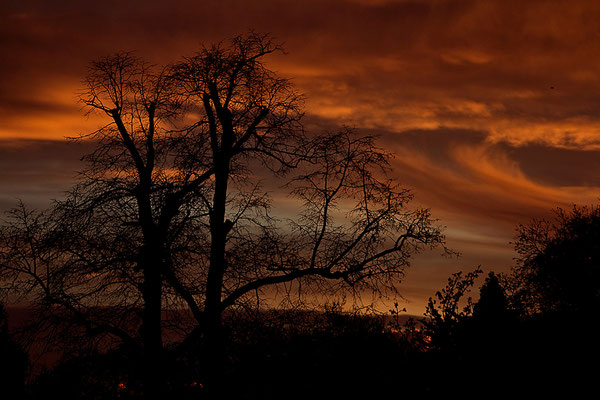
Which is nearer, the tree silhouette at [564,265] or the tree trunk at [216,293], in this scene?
the tree trunk at [216,293]

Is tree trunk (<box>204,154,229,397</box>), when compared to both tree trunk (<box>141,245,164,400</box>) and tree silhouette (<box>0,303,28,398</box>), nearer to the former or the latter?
tree trunk (<box>141,245,164,400</box>)

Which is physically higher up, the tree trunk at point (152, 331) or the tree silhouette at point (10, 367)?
the tree trunk at point (152, 331)

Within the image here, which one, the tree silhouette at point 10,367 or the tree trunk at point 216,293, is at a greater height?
the tree trunk at point 216,293

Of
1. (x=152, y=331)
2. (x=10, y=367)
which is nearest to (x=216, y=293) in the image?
(x=152, y=331)

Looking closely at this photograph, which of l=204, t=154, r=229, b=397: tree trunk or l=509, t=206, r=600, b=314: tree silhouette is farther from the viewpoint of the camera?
l=509, t=206, r=600, b=314: tree silhouette

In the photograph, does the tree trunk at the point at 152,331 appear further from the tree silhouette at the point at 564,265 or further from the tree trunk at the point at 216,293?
the tree silhouette at the point at 564,265

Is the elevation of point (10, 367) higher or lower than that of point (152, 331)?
lower

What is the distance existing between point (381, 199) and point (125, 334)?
717cm

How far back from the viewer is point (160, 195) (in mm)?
15648

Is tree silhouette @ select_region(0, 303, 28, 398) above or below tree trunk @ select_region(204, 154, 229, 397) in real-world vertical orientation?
below

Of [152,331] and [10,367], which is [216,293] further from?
[10,367]

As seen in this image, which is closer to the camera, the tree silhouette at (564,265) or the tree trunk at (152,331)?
the tree trunk at (152,331)

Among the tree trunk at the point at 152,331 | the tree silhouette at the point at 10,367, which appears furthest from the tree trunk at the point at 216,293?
the tree silhouette at the point at 10,367

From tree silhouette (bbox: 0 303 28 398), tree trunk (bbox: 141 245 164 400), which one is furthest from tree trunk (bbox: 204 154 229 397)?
tree silhouette (bbox: 0 303 28 398)
